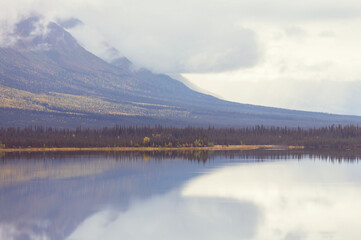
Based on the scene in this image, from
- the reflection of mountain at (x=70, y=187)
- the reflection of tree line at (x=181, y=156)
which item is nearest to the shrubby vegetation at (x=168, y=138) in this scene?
the reflection of tree line at (x=181, y=156)

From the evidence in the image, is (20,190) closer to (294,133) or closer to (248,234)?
(248,234)

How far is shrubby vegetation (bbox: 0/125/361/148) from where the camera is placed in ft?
424

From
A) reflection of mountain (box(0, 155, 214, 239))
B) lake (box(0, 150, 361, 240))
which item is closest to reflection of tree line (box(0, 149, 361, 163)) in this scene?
reflection of mountain (box(0, 155, 214, 239))

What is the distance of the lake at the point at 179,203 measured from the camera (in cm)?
A: 3300

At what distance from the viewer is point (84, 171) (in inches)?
2633

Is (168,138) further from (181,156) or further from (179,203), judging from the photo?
(179,203)

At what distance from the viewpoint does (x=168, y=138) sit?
470ft

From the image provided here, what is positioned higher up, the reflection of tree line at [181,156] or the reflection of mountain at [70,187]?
the reflection of tree line at [181,156]

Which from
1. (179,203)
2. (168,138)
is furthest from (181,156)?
(179,203)

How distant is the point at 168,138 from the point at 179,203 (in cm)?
10032

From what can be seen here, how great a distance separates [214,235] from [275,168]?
41.1 meters

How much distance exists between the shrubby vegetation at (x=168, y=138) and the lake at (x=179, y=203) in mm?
59716

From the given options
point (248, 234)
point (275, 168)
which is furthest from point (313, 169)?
point (248, 234)

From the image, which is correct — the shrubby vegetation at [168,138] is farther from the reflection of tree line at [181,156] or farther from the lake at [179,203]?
the lake at [179,203]
